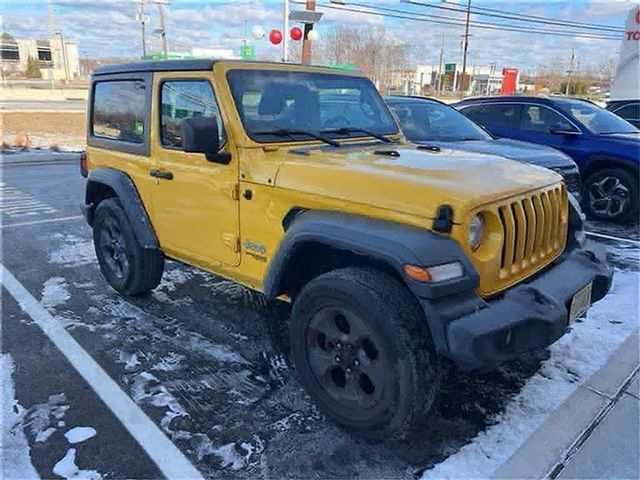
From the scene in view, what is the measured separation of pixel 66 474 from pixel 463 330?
1926 millimetres

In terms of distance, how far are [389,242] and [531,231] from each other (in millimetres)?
922

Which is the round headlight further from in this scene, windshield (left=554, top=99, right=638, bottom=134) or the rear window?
the rear window

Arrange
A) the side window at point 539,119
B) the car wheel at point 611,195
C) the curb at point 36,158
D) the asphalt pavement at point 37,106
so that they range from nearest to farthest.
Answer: the car wheel at point 611,195, the side window at point 539,119, the curb at point 36,158, the asphalt pavement at point 37,106

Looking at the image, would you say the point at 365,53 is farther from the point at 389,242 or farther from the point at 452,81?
the point at 389,242

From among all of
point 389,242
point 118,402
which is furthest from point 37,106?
point 389,242

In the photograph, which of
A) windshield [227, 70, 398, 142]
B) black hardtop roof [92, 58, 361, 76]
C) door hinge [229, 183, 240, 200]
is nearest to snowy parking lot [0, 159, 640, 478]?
door hinge [229, 183, 240, 200]

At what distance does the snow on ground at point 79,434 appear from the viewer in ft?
8.89

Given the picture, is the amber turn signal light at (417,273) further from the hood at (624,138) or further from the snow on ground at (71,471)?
the hood at (624,138)

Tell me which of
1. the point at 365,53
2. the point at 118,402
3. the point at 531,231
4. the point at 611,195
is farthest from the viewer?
the point at 365,53

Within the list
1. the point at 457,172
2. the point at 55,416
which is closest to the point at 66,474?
→ the point at 55,416

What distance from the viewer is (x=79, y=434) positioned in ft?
9.02

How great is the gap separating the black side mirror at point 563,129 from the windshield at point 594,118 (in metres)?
0.20

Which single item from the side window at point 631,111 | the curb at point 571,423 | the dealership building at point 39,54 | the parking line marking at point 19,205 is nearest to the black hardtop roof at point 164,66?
the curb at point 571,423

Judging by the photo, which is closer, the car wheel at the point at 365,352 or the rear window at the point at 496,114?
the car wheel at the point at 365,352
